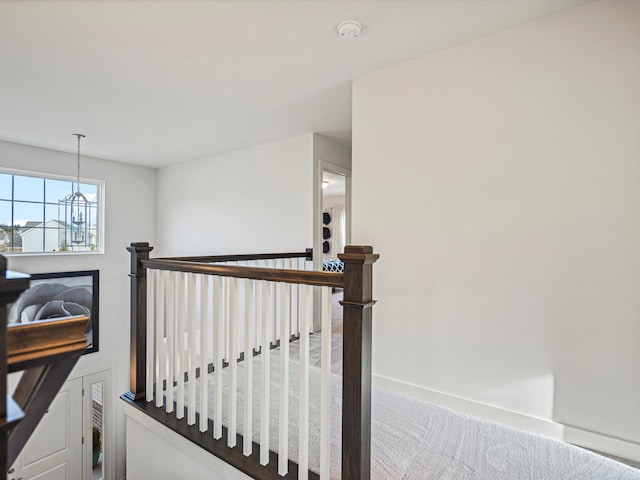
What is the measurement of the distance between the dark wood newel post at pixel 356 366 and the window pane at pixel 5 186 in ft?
16.7

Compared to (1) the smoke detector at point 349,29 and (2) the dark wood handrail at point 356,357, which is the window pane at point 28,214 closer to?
(1) the smoke detector at point 349,29

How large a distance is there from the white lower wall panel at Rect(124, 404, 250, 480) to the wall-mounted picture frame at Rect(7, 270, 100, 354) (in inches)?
111

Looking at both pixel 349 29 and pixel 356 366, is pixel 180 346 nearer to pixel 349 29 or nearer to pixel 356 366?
pixel 356 366

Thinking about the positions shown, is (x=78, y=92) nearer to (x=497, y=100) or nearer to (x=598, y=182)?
(x=497, y=100)

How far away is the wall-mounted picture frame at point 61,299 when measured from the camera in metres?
4.21

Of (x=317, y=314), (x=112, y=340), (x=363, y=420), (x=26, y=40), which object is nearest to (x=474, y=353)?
(x=363, y=420)

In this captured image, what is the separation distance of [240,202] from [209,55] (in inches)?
94.8

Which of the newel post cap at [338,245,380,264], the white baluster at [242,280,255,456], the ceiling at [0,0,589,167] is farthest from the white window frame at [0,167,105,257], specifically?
the newel post cap at [338,245,380,264]

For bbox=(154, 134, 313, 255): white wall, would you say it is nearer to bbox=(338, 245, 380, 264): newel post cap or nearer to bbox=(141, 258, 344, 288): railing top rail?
bbox=(141, 258, 344, 288): railing top rail

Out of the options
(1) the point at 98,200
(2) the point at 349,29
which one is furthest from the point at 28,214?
(2) the point at 349,29

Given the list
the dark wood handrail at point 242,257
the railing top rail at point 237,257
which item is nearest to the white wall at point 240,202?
the dark wood handrail at point 242,257

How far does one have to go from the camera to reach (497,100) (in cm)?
191

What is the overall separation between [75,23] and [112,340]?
4.49 m

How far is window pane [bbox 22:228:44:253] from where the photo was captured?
4273mm
